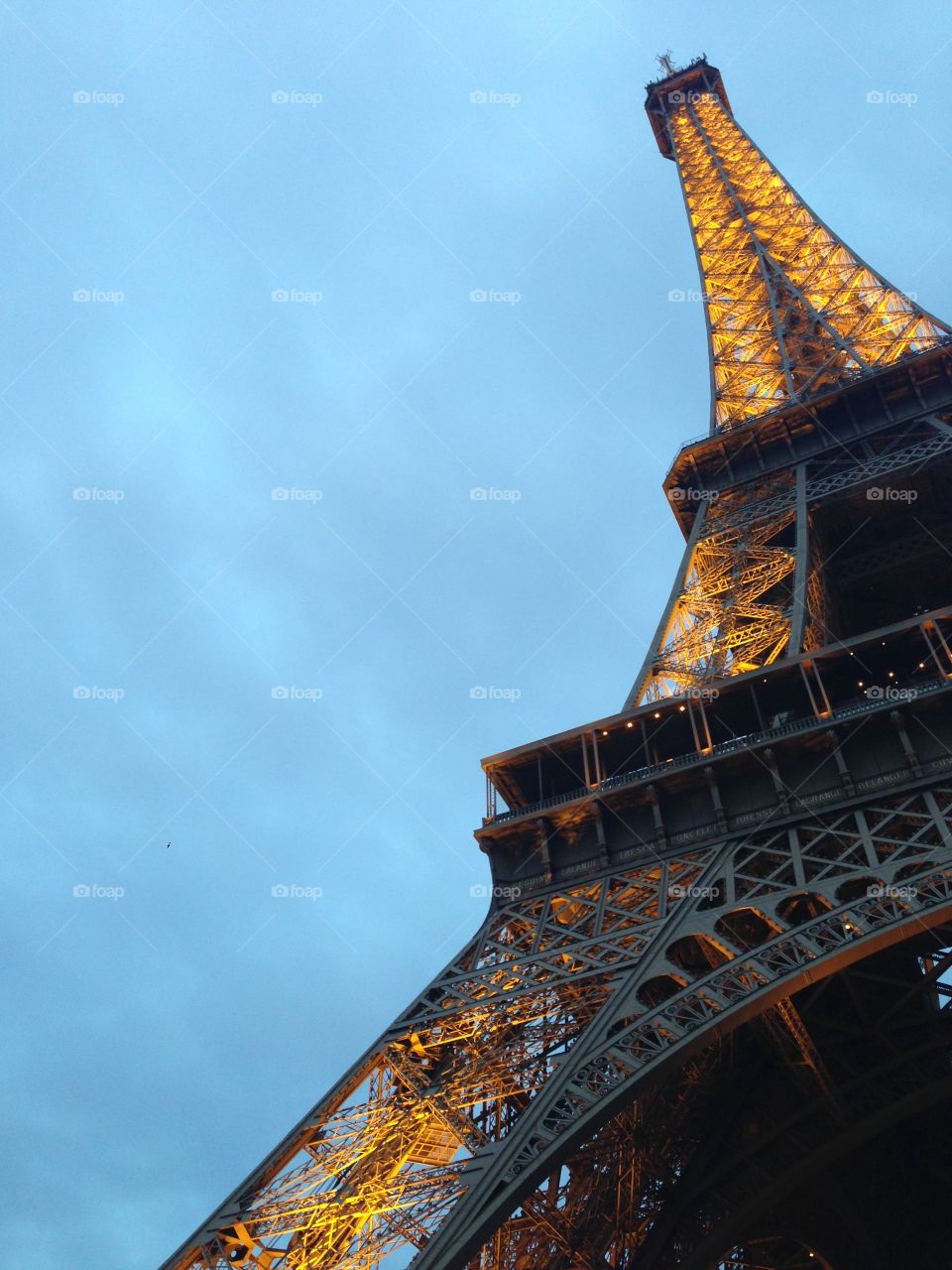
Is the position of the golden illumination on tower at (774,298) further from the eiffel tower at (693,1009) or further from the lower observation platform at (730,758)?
the lower observation platform at (730,758)

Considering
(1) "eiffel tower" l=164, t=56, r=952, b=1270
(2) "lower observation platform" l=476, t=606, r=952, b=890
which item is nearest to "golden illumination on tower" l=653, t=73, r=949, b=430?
(1) "eiffel tower" l=164, t=56, r=952, b=1270

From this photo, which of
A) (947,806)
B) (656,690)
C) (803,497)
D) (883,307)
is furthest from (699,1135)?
(883,307)

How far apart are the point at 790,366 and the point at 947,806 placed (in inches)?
1231

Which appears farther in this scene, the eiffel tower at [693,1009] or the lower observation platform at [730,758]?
the lower observation platform at [730,758]

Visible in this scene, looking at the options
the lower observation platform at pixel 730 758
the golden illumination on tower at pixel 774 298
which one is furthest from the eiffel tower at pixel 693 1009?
the golden illumination on tower at pixel 774 298

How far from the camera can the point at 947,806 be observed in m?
22.6

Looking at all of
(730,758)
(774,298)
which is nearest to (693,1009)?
(730,758)

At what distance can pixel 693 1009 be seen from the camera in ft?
64.0

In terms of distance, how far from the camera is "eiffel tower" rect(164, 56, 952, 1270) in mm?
18656

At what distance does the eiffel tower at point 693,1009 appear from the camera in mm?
18656

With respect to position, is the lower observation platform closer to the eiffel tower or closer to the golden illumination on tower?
the eiffel tower

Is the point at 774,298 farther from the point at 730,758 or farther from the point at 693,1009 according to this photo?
the point at 693,1009

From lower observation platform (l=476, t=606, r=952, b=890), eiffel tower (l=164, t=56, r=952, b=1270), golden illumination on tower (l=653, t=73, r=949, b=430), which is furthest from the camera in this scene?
golden illumination on tower (l=653, t=73, r=949, b=430)

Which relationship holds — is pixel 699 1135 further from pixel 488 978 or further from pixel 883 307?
pixel 883 307
